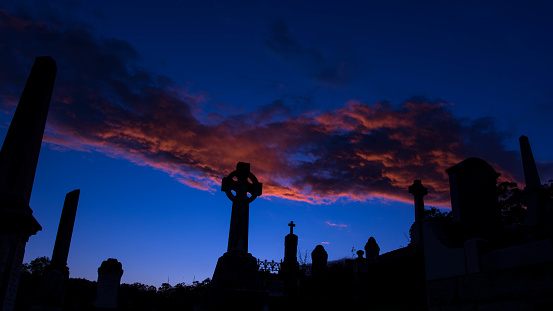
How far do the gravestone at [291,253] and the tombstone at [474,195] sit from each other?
13070mm

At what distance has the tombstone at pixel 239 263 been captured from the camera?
422 inches

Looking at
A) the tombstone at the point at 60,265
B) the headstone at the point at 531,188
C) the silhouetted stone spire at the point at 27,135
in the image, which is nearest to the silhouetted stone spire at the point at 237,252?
the tombstone at the point at 60,265

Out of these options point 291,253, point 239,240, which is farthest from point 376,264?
point 291,253

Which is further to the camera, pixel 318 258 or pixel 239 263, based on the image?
pixel 318 258

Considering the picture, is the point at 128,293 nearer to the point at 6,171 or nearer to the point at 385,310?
the point at 385,310

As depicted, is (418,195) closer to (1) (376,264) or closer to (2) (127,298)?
(1) (376,264)

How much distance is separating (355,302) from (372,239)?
30.7 feet

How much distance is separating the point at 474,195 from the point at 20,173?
8.58 metres

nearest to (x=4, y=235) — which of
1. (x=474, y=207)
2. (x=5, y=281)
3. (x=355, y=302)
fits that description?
(x=5, y=281)

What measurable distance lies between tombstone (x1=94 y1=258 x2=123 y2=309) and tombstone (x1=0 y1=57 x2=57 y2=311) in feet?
31.9

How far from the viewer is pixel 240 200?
41.8ft

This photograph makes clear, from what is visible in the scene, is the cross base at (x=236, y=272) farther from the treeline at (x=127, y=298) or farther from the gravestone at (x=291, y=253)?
the gravestone at (x=291, y=253)

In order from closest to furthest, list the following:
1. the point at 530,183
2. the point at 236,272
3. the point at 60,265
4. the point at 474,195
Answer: the point at 474,195 → the point at 530,183 → the point at 236,272 → the point at 60,265

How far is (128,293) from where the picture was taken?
61.5 feet
